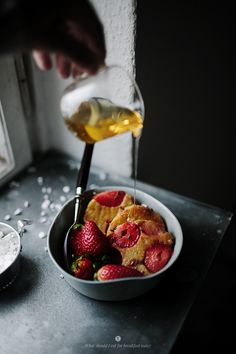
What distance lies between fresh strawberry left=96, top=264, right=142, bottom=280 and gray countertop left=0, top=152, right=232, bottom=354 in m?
0.06

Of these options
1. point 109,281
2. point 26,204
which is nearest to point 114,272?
point 109,281

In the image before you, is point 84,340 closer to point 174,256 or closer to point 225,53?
point 174,256

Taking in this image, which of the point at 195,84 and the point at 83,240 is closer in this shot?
the point at 83,240

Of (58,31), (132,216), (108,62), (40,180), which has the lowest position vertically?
(40,180)

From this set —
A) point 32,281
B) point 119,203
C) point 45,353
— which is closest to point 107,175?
Answer: point 119,203

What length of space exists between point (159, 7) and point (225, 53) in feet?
0.65

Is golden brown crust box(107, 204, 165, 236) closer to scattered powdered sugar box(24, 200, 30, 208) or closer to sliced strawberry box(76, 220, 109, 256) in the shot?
sliced strawberry box(76, 220, 109, 256)

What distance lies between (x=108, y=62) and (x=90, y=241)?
33 cm

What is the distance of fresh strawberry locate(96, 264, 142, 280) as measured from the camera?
545mm

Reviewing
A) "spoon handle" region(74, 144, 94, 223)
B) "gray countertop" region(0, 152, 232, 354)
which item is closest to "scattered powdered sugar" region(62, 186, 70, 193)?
"gray countertop" region(0, 152, 232, 354)

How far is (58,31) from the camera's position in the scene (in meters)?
0.41

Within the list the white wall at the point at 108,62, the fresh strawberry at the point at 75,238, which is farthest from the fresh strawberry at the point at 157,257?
the white wall at the point at 108,62

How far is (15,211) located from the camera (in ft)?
2.47

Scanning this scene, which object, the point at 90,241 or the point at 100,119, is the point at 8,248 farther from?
the point at 100,119
